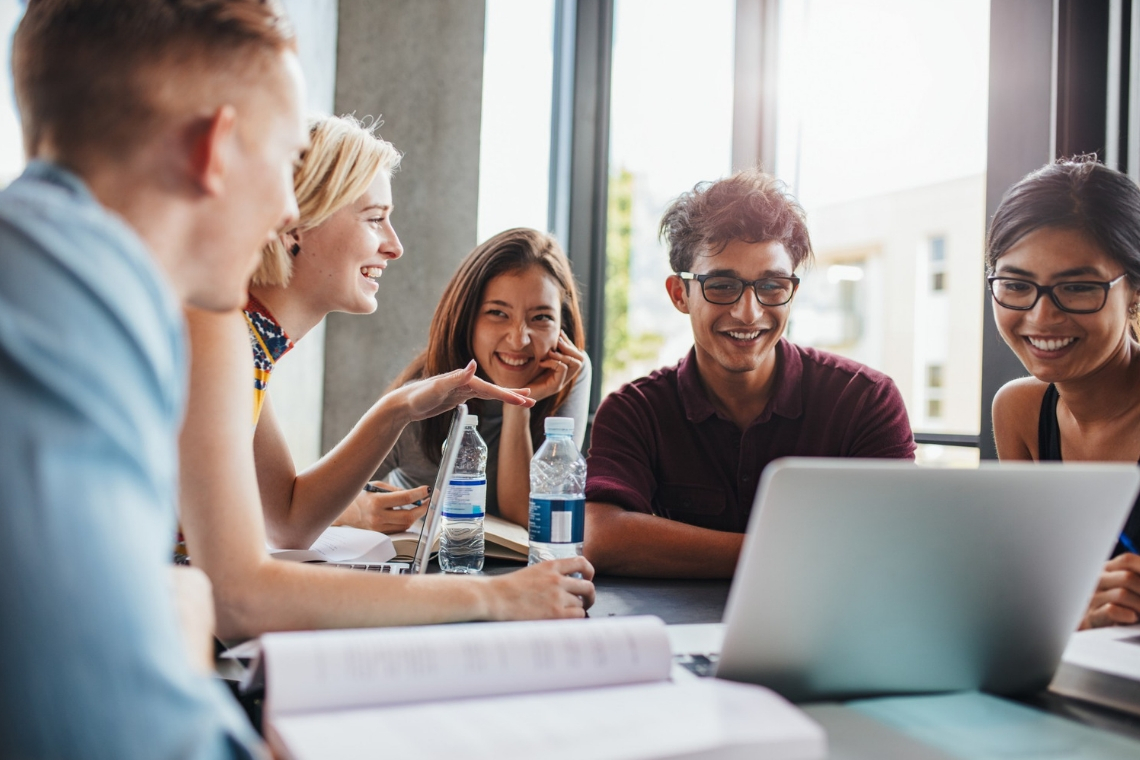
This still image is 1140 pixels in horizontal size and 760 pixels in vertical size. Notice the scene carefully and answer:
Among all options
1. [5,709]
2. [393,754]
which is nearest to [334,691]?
[393,754]

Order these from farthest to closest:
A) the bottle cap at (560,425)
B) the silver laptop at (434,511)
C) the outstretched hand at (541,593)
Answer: the bottle cap at (560,425), the silver laptop at (434,511), the outstretched hand at (541,593)

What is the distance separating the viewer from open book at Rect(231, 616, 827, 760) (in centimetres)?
54

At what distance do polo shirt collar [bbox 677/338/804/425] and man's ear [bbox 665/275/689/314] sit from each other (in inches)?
3.9

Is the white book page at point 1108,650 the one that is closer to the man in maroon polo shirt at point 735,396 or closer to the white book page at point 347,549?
the man in maroon polo shirt at point 735,396

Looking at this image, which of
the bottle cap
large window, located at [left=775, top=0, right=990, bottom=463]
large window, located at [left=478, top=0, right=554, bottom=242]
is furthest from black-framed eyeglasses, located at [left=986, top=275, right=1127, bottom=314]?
large window, located at [left=478, top=0, right=554, bottom=242]

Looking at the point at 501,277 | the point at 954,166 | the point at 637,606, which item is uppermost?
the point at 954,166

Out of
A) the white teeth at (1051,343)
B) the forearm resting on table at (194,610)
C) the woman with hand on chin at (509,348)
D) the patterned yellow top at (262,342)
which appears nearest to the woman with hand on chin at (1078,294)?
the white teeth at (1051,343)

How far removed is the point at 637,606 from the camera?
117cm

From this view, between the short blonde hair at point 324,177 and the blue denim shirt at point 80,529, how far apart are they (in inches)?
40.4

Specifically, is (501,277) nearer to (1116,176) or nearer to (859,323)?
(1116,176)

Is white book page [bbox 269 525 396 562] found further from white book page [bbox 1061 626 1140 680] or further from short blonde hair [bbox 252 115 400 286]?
white book page [bbox 1061 626 1140 680]

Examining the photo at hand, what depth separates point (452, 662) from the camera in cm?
63

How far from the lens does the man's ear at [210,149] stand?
2.00ft

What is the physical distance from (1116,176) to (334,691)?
149 cm
